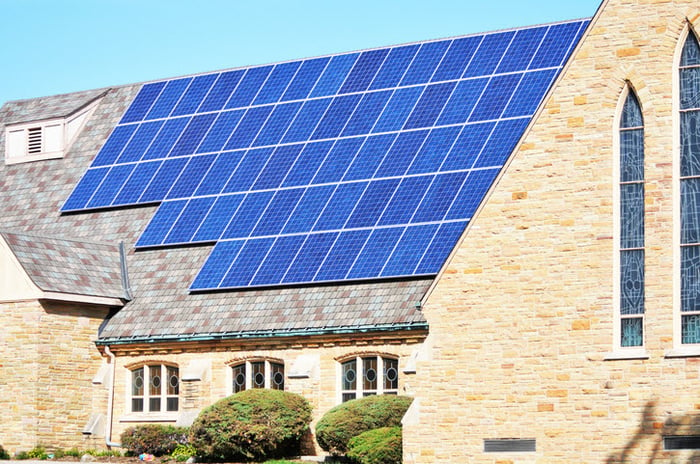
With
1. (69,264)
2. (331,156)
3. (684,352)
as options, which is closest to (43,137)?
(69,264)

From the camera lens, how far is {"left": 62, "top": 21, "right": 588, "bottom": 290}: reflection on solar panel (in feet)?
124

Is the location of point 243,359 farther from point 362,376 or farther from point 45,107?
point 45,107

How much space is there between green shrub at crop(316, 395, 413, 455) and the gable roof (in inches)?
82.0

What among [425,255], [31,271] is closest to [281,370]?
[425,255]

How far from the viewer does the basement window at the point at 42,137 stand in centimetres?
4888

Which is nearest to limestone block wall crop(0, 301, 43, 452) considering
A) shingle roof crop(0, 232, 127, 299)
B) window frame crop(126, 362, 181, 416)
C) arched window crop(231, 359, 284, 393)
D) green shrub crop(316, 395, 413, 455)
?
shingle roof crop(0, 232, 127, 299)

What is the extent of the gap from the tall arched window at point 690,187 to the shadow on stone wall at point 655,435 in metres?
1.61

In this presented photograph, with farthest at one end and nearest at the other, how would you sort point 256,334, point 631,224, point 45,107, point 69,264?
point 45,107 < point 69,264 < point 256,334 < point 631,224

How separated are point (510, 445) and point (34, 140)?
2587 centimetres

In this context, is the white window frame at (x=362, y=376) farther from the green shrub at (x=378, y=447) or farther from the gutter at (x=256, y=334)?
the green shrub at (x=378, y=447)

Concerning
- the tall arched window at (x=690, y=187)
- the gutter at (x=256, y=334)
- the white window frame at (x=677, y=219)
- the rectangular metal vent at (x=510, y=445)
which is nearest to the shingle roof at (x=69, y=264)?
the gutter at (x=256, y=334)

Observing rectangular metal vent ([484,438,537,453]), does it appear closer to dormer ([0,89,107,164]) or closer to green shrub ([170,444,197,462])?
green shrub ([170,444,197,462])

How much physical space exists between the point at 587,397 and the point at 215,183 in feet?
57.5

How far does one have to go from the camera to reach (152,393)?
4028 centimetres
